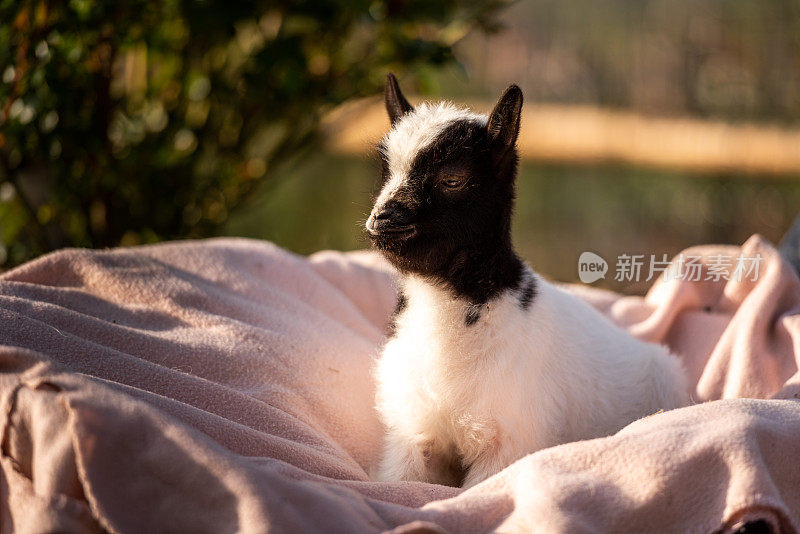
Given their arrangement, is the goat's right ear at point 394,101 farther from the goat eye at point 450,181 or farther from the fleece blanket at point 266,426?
the fleece blanket at point 266,426

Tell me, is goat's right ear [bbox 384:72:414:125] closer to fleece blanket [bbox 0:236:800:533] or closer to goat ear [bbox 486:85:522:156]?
goat ear [bbox 486:85:522:156]

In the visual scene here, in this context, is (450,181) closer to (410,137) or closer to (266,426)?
(410,137)

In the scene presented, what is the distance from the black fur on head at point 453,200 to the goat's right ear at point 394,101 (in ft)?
Result: 0.53

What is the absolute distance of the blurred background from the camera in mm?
3289

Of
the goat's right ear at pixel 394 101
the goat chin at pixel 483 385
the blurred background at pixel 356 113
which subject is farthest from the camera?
the blurred background at pixel 356 113

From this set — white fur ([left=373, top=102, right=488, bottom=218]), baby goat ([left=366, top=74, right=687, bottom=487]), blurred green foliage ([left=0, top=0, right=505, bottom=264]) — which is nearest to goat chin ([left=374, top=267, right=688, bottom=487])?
baby goat ([left=366, top=74, right=687, bottom=487])

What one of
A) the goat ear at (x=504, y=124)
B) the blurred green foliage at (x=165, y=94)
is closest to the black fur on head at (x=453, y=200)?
the goat ear at (x=504, y=124)

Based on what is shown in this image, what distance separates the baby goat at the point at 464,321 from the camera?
2018 mm

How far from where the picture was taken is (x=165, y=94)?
4043mm

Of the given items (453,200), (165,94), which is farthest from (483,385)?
(165,94)

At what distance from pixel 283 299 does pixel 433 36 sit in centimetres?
187

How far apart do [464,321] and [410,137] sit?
0.48m

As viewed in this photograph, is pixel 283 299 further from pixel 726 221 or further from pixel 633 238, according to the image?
pixel 726 221

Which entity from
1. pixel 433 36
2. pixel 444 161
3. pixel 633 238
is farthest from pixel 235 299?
pixel 633 238
